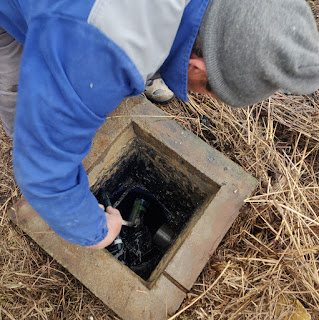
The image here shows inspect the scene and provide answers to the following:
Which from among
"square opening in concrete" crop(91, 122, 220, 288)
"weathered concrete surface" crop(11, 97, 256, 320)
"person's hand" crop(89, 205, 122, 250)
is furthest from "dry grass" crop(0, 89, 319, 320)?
"person's hand" crop(89, 205, 122, 250)

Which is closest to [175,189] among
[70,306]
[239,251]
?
[239,251]

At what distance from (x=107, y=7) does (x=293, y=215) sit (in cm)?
154

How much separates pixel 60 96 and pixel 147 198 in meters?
1.77

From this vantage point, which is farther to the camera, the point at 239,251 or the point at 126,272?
the point at 239,251

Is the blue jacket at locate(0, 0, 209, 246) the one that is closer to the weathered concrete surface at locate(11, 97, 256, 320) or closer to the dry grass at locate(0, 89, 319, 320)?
the weathered concrete surface at locate(11, 97, 256, 320)

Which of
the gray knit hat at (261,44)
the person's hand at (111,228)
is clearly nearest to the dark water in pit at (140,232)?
the person's hand at (111,228)

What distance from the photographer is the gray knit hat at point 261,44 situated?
86 cm

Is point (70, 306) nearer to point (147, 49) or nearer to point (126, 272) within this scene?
point (126, 272)

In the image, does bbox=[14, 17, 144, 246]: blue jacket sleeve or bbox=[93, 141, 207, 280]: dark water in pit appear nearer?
bbox=[14, 17, 144, 246]: blue jacket sleeve

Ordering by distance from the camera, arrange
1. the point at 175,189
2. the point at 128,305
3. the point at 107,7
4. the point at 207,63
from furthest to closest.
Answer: the point at 175,189
the point at 128,305
the point at 207,63
the point at 107,7

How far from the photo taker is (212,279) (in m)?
1.62

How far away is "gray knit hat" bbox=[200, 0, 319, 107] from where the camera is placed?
86cm

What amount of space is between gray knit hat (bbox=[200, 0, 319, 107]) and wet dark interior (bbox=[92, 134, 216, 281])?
90 centimetres

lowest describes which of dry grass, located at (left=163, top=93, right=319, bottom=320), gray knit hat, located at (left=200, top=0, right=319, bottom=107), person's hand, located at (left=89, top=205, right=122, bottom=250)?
person's hand, located at (left=89, top=205, right=122, bottom=250)
